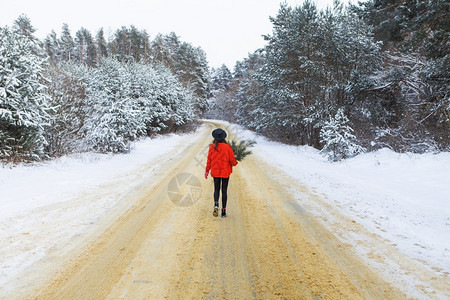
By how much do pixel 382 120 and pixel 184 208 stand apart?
513 inches

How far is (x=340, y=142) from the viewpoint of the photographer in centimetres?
1168

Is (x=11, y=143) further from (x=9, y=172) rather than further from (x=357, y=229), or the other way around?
(x=357, y=229)

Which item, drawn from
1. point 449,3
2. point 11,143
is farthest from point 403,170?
point 11,143

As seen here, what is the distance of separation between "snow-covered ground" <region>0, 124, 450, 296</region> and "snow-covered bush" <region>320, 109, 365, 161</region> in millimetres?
832

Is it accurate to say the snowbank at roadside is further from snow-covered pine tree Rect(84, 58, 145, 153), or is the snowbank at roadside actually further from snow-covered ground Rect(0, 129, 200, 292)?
snow-covered pine tree Rect(84, 58, 145, 153)

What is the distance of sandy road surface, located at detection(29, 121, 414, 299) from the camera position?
2.82 meters

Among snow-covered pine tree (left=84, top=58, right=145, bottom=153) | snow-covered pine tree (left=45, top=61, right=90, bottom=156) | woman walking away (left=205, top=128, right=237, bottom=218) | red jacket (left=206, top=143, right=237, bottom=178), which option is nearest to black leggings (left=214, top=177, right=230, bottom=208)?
woman walking away (left=205, top=128, right=237, bottom=218)

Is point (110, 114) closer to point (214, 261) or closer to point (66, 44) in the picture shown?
point (214, 261)

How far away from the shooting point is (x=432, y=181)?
6.96 metres

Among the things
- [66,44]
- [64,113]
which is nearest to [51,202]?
[64,113]

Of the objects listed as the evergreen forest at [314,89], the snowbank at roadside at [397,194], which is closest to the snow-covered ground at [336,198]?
the snowbank at roadside at [397,194]

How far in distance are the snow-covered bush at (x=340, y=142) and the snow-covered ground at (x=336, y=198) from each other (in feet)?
2.73

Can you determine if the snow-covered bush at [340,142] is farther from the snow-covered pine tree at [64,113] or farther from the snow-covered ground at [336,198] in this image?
the snow-covered pine tree at [64,113]

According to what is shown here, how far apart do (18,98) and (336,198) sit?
1048 cm
